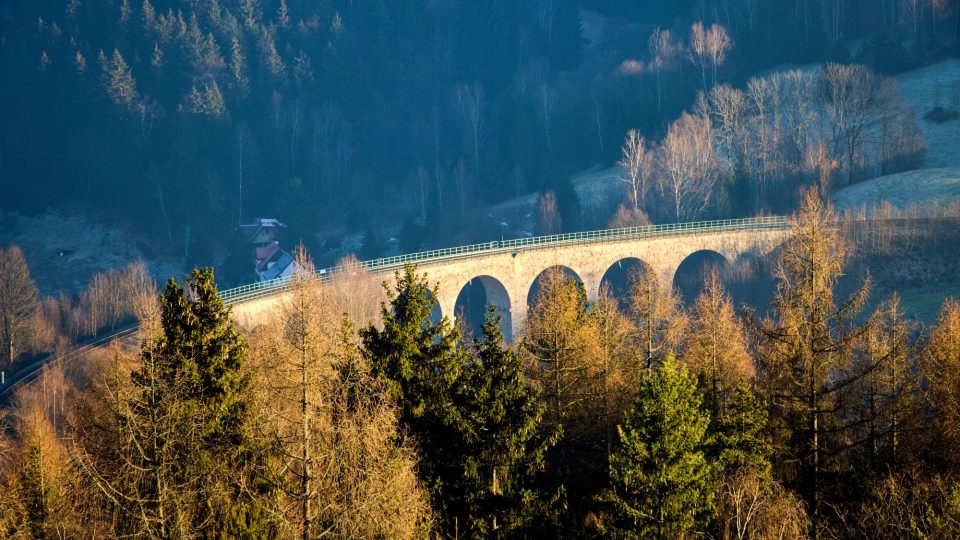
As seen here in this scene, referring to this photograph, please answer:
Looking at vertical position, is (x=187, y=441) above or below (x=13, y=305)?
below

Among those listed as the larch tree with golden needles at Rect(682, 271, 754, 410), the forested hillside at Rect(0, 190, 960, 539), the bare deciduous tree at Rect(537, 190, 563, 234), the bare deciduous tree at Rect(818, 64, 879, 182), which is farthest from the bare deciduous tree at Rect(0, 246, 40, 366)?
the bare deciduous tree at Rect(818, 64, 879, 182)

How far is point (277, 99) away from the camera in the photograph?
11294 cm

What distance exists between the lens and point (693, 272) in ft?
260

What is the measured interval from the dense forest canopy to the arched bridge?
1877cm

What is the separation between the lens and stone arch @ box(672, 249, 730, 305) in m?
76.2

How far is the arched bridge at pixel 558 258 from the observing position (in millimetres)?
56562

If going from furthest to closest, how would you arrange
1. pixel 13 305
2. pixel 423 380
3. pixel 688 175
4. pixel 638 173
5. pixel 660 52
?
pixel 660 52
pixel 638 173
pixel 688 175
pixel 13 305
pixel 423 380

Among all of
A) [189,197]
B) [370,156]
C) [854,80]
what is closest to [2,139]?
[189,197]

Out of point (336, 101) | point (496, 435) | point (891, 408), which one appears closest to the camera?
point (496, 435)

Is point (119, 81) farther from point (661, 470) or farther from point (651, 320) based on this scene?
point (661, 470)

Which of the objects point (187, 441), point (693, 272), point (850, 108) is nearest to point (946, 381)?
point (187, 441)

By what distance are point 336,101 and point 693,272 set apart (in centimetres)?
5741

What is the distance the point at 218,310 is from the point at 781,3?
10064 cm

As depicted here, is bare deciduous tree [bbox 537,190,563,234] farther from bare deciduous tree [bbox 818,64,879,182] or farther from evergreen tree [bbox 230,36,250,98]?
evergreen tree [bbox 230,36,250,98]
